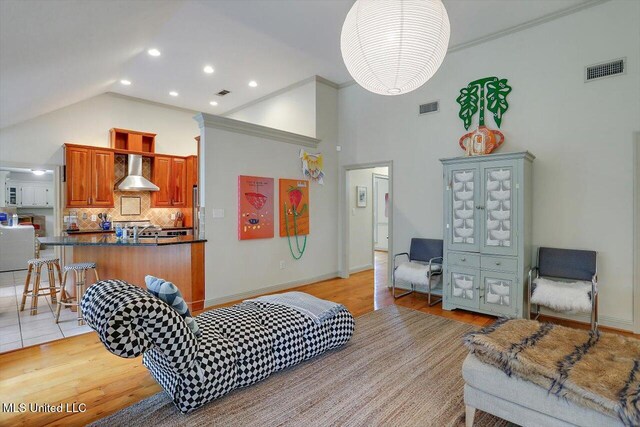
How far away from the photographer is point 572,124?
374 centimetres

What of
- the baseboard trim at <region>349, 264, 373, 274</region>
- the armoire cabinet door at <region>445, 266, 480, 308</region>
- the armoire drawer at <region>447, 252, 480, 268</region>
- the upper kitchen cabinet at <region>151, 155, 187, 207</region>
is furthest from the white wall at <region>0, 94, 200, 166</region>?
the armoire cabinet door at <region>445, 266, 480, 308</region>

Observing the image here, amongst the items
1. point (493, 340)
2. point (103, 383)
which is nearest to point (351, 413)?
point (493, 340)

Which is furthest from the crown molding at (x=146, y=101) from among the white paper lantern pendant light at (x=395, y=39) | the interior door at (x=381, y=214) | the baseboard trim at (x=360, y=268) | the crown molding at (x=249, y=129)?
the white paper lantern pendant light at (x=395, y=39)

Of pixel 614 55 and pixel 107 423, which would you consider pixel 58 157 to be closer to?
pixel 107 423

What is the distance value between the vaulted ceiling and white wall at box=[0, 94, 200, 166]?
1.20 feet

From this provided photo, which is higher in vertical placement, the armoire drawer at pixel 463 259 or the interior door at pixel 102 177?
the interior door at pixel 102 177

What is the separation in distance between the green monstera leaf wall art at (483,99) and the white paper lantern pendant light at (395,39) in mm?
2745

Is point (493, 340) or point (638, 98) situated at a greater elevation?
point (638, 98)

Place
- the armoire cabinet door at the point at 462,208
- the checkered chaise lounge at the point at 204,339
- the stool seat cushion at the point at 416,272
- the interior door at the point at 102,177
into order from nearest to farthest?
the checkered chaise lounge at the point at 204,339
the armoire cabinet door at the point at 462,208
the stool seat cushion at the point at 416,272
the interior door at the point at 102,177

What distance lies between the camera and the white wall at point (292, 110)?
579cm

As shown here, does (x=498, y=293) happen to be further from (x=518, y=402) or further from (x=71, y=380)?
(x=71, y=380)

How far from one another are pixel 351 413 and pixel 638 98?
422 cm

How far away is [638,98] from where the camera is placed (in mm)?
3359

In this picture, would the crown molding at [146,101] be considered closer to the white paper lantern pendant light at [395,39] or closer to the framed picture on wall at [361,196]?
the framed picture on wall at [361,196]
